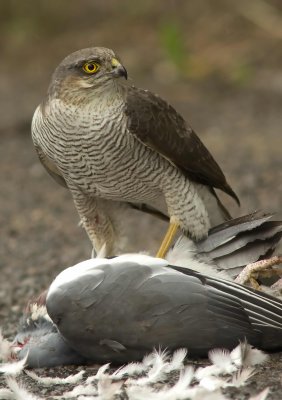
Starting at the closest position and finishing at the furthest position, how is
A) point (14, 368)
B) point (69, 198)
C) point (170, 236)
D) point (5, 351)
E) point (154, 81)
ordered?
point (14, 368) < point (5, 351) < point (170, 236) < point (69, 198) < point (154, 81)

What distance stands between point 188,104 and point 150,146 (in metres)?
6.52

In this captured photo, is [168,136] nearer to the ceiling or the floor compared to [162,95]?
nearer to the floor

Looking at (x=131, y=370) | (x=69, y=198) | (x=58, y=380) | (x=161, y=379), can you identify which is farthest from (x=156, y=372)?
(x=69, y=198)

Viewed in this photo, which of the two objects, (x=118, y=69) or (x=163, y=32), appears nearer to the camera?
(x=118, y=69)

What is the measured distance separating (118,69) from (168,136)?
482mm

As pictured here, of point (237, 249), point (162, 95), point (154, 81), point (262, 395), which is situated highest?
point (154, 81)

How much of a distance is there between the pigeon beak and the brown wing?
0.19m

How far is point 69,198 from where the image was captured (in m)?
8.53

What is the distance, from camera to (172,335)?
13.1ft

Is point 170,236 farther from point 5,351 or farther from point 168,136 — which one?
point 5,351

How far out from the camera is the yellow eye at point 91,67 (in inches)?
181

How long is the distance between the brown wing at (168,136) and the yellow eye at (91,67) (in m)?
0.23

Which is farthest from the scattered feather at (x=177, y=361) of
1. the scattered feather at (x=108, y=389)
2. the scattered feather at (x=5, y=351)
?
the scattered feather at (x=5, y=351)

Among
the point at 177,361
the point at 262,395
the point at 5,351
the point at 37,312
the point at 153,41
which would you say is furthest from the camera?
the point at 153,41
